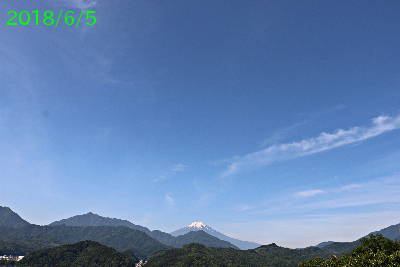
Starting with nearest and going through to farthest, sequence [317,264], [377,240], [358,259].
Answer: [358,259] → [317,264] → [377,240]

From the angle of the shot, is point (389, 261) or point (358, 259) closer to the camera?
point (389, 261)

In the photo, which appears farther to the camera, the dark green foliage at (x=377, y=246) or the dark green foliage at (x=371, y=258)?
the dark green foliage at (x=377, y=246)

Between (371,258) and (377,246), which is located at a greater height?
(377,246)

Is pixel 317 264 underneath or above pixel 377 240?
underneath

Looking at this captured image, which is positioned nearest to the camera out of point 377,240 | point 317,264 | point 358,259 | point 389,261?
point 389,261

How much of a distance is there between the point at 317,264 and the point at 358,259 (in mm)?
10984

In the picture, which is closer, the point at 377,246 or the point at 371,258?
the point at 371,258

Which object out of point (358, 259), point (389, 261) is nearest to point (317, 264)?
point (358, 259)

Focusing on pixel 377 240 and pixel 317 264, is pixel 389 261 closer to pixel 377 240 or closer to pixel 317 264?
pixel 317 264

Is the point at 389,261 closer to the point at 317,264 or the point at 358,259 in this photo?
the point at 358,259

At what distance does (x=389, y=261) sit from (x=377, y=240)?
97.6 feet

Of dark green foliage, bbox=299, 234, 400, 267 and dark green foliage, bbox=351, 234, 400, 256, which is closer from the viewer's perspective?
dark green foliage, bbox=299, 234, 400, 267

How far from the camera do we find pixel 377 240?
69188 mm

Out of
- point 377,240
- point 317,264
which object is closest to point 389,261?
point 317,264
